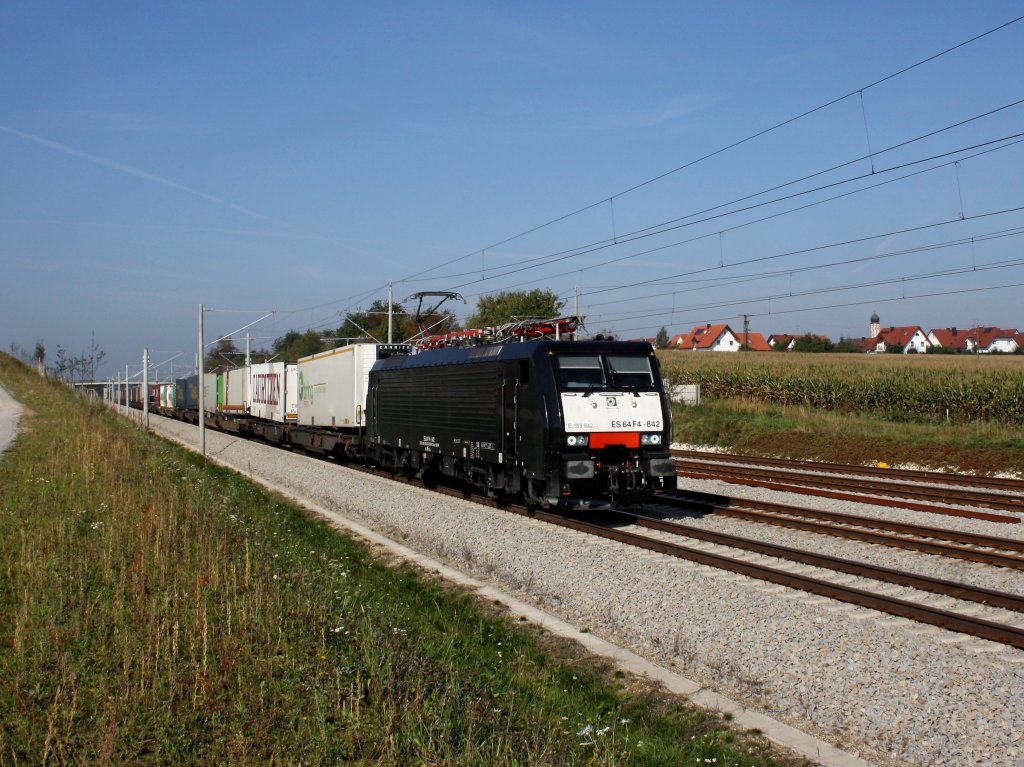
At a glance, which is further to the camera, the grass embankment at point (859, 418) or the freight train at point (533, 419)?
the grass embankment at point (859, 418)

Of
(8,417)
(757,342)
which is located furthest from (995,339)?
(8,417)

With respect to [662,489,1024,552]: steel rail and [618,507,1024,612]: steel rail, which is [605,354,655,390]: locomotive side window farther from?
[662,489,1024,552]: steel rail

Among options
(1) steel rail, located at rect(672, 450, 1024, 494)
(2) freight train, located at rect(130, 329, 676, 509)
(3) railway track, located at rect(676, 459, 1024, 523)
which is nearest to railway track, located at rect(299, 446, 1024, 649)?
(2) freight train, located at rect(130, 329, 676, 509)

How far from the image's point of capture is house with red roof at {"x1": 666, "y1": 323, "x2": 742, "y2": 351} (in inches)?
4747

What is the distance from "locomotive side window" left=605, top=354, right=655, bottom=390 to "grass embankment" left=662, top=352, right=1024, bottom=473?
12.9 meters

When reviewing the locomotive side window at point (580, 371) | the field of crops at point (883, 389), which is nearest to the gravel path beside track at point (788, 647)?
the locomotive side window at point (580, 371)

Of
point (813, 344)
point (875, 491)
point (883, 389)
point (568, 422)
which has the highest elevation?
point (813, 344)

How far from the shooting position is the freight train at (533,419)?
14555mm

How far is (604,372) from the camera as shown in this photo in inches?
600

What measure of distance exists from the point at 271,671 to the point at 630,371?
10.2m

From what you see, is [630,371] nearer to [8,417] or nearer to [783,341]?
[8,417]

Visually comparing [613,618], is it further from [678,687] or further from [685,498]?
[685,498]

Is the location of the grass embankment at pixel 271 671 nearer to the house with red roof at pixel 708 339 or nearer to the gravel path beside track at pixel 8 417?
the gravel path beside track at pixel 8 417

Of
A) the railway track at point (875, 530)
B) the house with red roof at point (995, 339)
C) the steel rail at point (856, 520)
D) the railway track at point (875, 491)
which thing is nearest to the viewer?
the railway track at point (875, 530)
